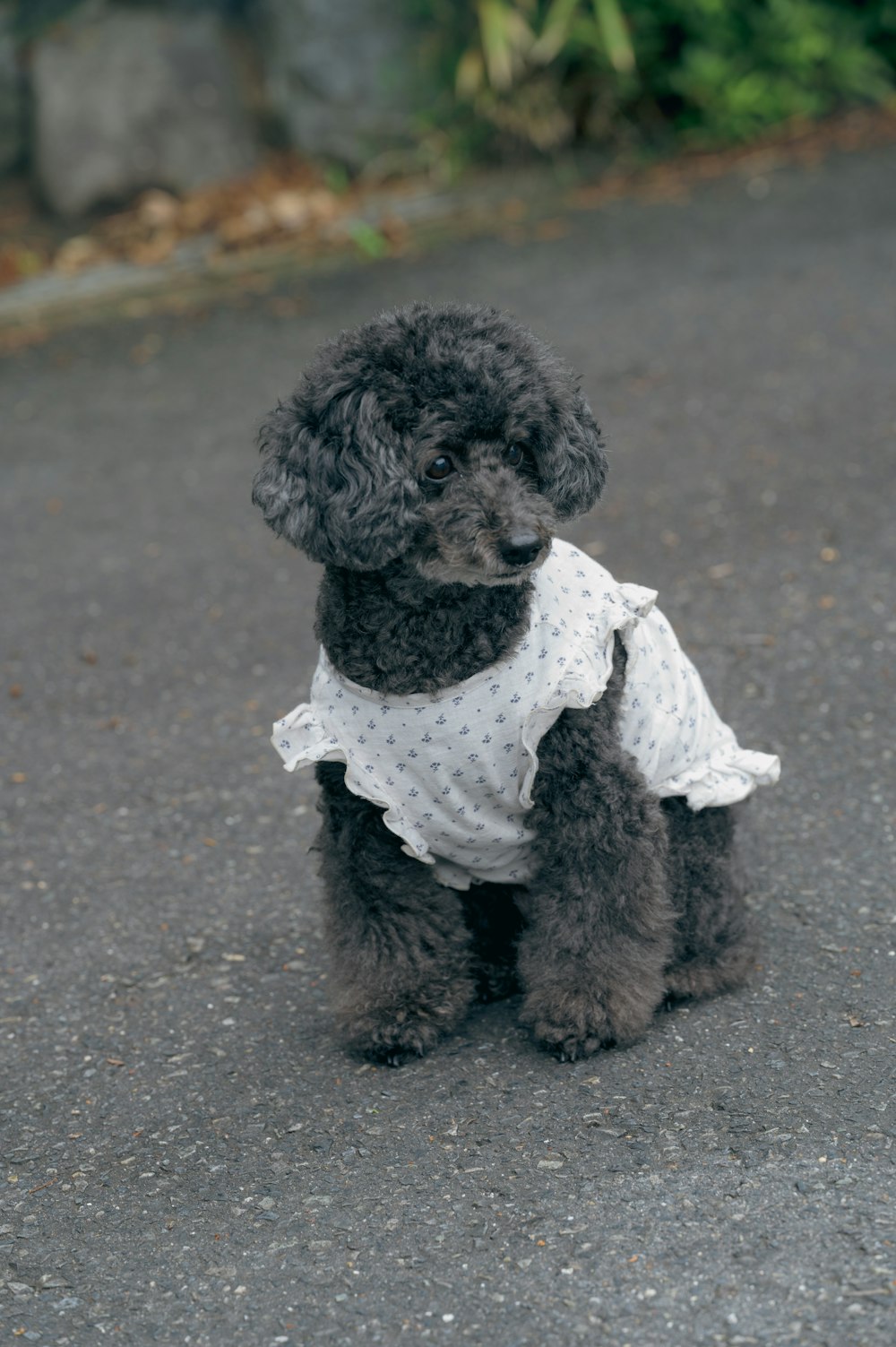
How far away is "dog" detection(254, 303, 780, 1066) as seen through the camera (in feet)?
9.07

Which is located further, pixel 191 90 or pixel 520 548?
pixel 191 90

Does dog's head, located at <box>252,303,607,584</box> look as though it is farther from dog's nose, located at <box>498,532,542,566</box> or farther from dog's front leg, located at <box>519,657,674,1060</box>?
dog's front leg, located at <box>519,657,674,1060</box>

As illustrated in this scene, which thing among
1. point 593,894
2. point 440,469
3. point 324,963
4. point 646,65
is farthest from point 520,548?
point 646,65

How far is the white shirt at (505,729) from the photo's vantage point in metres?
2.90

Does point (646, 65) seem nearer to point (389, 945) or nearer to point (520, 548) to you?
point (520, 548)

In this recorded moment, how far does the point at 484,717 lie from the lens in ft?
9.51

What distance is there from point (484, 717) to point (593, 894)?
1.40 feet

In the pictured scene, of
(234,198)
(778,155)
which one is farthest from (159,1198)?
(778,155)

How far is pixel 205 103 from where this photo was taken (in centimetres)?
882

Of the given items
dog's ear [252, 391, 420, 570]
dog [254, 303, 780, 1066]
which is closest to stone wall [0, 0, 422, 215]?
dog [254, 303, 780, 1066]

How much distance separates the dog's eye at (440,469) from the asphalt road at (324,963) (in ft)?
3.83

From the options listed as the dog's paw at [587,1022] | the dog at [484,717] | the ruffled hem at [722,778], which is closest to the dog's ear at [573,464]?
the dog at [484,717]

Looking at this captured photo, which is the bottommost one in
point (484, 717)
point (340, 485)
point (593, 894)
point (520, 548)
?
point (593, 894)

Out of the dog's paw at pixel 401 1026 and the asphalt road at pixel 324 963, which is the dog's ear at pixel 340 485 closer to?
the dog's paw at pixel 401 1026
